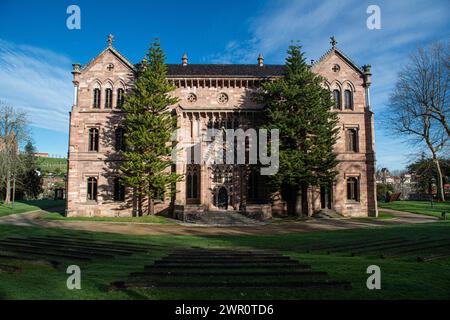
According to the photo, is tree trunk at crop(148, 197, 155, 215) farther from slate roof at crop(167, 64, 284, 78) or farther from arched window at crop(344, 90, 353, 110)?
arched window at crop(344, 90, 353, 110)

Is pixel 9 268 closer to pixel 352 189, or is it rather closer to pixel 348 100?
pixel 352 189

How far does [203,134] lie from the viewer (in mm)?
31156

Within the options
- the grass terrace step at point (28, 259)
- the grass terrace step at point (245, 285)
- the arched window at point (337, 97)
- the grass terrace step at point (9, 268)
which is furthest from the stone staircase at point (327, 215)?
the grass terrace step at point (9, 268)

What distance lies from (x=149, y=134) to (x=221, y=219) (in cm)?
1084

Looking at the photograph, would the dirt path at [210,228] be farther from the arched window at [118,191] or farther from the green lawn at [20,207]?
the green lawn at [20,207]

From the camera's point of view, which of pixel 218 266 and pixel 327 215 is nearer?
pixel 218 266

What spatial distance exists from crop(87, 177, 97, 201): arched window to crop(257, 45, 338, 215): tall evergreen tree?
61.4 feet

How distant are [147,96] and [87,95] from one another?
764 centimetres

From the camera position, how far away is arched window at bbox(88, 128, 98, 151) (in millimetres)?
30984

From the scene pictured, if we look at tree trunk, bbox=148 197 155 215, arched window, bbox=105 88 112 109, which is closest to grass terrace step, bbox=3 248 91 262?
tree trunk, bbox=148 197 155 215

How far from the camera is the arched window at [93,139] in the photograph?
3098 cm

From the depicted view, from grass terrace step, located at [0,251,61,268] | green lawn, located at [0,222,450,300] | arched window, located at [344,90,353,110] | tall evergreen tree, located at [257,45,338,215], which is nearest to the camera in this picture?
green lawn, located at [0,222,450,300]

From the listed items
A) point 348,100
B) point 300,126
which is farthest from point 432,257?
point 348,100
